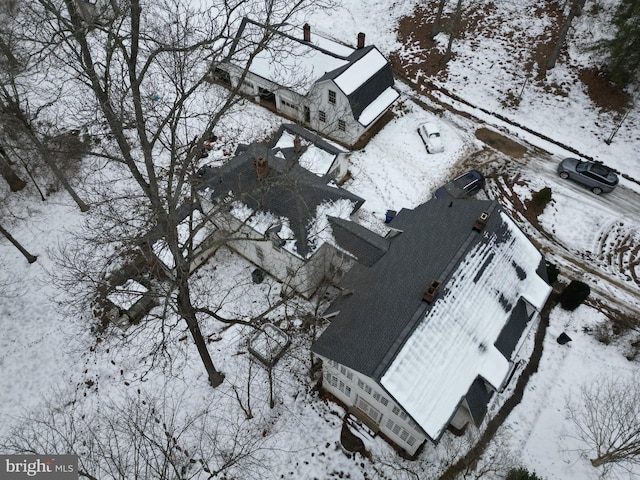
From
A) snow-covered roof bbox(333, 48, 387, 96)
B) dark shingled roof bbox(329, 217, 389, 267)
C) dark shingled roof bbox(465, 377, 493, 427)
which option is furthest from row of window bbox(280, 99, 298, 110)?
dark shingled roof bbox(465, 377, 493, 427)

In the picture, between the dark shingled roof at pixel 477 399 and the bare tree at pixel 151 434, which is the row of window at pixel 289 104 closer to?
the bare tree at pixel 151 434

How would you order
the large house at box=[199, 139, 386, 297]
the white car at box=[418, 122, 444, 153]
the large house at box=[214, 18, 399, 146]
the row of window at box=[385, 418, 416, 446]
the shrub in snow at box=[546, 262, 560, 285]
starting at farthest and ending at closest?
the white car at box=[418, 122, 444, 153] → the large house at box=[214, 18, 399, 146] → the shrub in snow at box=[546, 262, 560, 285] → the large house at box=[199, 139, 386, 297] → the row of window at box=[385, 418, 416, 446]

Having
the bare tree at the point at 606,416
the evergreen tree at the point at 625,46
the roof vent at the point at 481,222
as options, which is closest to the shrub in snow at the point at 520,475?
the bare tree at the point at 606,416

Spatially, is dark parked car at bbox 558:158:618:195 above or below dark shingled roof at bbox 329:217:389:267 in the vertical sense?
above

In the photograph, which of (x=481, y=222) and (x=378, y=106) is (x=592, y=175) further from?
(x=481, y=222)

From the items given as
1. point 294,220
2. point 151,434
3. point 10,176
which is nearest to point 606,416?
point 294,220

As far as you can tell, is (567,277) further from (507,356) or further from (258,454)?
(258,454)

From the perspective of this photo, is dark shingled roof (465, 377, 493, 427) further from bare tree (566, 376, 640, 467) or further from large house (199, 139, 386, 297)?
large house (199, 139, 386, 297)
